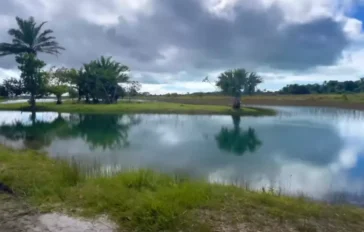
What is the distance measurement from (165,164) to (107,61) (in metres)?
34.0

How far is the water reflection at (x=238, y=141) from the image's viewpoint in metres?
15.3

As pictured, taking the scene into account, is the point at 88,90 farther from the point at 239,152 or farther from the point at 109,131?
the point at 239,152

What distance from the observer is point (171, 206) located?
194 inches

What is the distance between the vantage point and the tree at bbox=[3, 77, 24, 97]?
35562 millimetres

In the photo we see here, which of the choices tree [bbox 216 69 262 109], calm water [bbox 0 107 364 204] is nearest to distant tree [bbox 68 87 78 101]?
tree [bbox 216 69 262 109]

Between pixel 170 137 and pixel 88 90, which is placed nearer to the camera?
pixel 170 137

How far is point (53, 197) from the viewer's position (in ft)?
18.2

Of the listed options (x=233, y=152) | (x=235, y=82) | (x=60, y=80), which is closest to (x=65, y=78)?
(x=60, y=80)

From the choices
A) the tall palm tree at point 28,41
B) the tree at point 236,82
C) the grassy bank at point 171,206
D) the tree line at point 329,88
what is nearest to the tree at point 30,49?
the tall palm tree at point 28,41

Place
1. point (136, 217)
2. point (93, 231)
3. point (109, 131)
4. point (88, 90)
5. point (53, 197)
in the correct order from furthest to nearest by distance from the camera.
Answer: point (88, 90) < point (109, 131) < point (53, 197) < point (136, 217) < point (93, 231)

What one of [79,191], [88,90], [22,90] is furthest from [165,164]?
[88,90]

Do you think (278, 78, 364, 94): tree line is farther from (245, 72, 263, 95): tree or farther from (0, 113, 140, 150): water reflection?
(0, 113, 140, 150): water reflection

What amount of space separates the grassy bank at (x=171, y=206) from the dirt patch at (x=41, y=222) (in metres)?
0.20

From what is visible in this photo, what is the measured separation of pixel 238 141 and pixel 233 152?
348 centimetres
